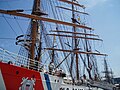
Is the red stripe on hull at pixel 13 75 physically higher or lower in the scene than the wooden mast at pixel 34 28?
lower

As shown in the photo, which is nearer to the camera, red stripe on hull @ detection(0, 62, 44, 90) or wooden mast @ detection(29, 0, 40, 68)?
red stripe on hull @ detection(0, 62, 44, 90)

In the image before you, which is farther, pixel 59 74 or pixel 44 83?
pixel 59 74

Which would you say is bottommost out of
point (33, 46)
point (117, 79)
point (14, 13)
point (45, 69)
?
point (117, 79)

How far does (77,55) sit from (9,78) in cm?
2682

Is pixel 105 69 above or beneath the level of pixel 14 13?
beneath

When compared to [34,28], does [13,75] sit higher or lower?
lower

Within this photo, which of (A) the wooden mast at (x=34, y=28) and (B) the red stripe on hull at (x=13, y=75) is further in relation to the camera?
Result: (A) the wooden mast at (x=34, y=28)

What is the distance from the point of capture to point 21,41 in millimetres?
24188

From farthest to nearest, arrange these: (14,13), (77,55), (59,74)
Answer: (77,55) → (14,13) → (59,74)

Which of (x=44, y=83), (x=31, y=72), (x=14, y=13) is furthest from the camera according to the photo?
(x=14, y=13)

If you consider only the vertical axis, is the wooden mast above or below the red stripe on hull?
above

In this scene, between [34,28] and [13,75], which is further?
[34,28]

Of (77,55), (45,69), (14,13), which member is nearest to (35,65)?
(45,69)

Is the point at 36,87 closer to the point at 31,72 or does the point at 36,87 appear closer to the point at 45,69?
the point at 31,72
